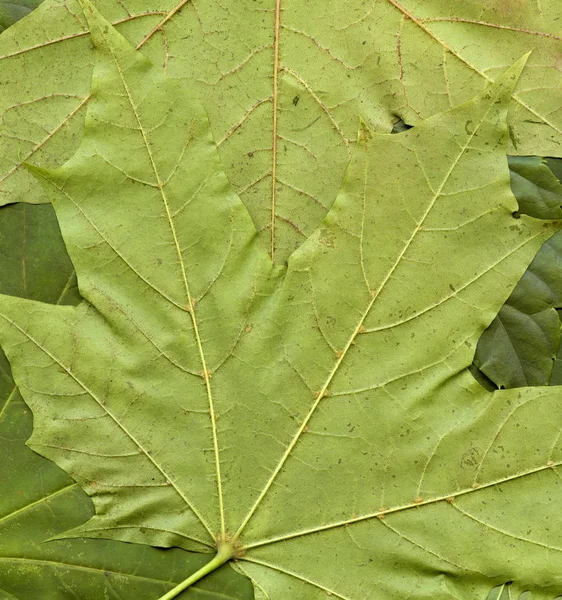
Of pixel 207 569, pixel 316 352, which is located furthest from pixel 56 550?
pixel 316 352

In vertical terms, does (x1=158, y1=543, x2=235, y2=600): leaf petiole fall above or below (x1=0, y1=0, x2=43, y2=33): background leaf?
below

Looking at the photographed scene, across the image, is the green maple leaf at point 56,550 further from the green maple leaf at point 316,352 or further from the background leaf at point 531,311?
the background leaf at point 531,311

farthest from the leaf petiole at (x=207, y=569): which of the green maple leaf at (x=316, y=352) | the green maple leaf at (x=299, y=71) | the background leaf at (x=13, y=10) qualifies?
the background leaf at (x=13, y=10)

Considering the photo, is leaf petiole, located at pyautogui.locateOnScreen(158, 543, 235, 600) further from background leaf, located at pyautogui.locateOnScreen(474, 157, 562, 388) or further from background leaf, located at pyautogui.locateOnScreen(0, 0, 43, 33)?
background leaf, located at pyautogui.locateOnScreen(0, 0, 43, 33)

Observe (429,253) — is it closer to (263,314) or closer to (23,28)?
(263,314)

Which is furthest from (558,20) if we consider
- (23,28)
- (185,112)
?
(23,28)

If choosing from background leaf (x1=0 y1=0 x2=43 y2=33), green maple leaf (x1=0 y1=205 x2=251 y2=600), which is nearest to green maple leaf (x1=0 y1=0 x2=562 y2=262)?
background leaf (x1=0 y1=0 x2=43 y2=33)

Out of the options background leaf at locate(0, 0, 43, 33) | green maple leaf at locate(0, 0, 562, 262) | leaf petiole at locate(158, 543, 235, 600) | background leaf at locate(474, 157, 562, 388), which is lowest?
leaf petiole at locate(158, 543, 235, 600)
